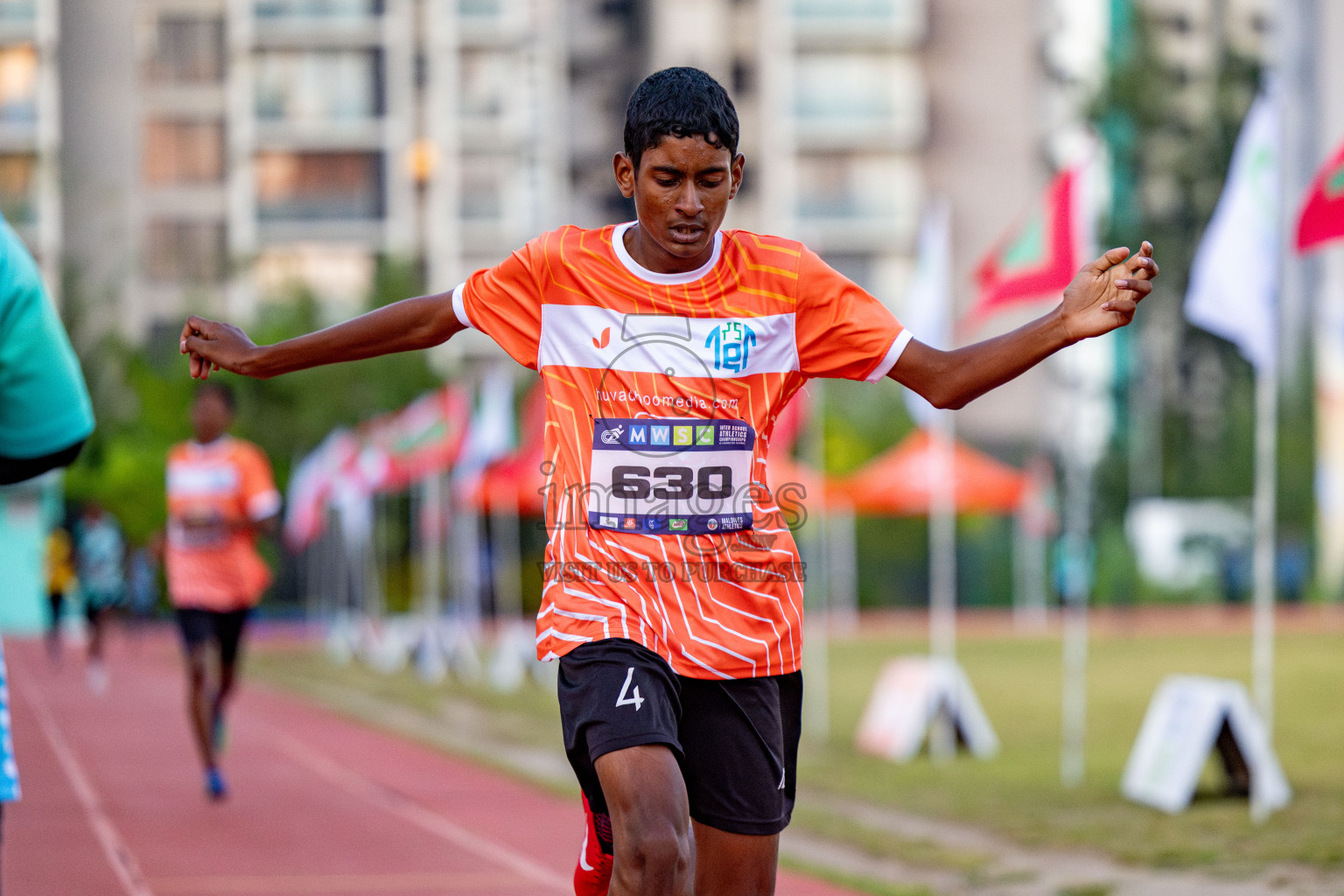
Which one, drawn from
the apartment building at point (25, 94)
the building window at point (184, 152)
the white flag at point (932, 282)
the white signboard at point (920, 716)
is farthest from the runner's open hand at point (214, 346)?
the building window at point (184, 152)

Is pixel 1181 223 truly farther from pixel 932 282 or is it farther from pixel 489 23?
pixel 932 282

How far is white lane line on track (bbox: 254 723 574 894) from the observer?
27.7ft

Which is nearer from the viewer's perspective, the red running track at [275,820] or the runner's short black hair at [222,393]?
the red running track at [275,820]

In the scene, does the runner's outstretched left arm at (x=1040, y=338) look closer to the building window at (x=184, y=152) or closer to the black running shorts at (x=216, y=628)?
the black running shorts at (x=216, y=628)

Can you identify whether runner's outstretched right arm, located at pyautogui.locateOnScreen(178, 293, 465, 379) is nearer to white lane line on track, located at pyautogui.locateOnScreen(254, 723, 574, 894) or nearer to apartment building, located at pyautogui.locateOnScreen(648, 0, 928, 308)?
white lane line on track, located at pyautogui.locateOnScreen(254, 723, 574, 894)

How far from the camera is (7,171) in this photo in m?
57.8

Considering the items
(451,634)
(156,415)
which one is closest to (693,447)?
(451,634)

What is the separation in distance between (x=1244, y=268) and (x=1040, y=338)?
23.1ft

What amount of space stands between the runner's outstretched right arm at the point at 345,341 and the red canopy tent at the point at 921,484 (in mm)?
23111

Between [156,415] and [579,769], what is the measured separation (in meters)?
41.4

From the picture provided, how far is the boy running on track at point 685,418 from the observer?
13.9 feet

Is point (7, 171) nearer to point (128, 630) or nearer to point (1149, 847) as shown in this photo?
point (128, 630)

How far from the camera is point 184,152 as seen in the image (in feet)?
200

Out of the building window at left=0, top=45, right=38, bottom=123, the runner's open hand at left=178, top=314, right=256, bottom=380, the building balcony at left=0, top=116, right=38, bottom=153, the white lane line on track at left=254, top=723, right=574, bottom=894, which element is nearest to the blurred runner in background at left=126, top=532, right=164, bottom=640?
Answer: the white lane line on track at left=254, top=723, right=574, bottom=894
